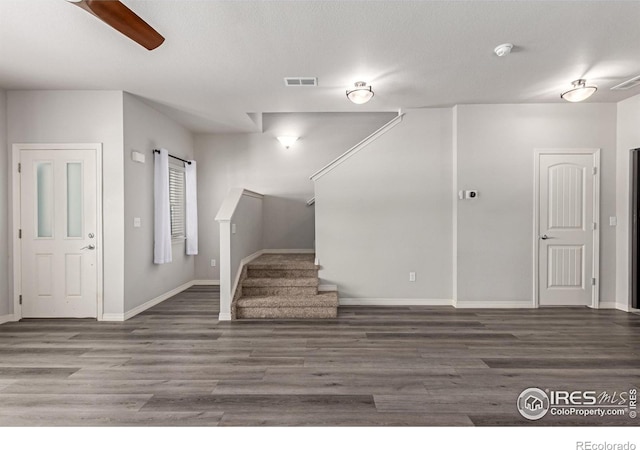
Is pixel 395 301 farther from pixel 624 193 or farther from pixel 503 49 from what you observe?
pixel 624 193

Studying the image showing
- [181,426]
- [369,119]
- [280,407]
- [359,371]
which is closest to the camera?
[181,426]

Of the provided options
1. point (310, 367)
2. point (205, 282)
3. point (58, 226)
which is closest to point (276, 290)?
point (310, 367)

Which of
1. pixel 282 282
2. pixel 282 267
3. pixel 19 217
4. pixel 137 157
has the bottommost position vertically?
pixel 282 282

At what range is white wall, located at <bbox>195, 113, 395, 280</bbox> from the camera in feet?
22.1

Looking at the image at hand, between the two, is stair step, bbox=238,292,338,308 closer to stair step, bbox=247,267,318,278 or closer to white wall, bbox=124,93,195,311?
stair step, bbox=247,267,318,278

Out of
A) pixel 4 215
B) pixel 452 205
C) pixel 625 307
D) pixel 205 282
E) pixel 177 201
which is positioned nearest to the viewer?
pixel 4 215

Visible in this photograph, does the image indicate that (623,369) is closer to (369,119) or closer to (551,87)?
(551,87)

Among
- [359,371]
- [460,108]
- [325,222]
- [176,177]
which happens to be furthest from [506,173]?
[176,177]

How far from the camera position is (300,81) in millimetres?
3992

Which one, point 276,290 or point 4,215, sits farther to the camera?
point 276,290

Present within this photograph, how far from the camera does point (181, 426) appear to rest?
210 centimetres

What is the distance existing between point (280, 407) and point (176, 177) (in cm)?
479

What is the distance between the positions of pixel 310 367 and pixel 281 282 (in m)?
2.03

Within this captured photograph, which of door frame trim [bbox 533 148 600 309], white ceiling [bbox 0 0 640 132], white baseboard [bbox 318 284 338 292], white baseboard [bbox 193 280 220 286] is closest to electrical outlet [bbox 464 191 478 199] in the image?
door frame trim [bbox 533 148 600 309]
